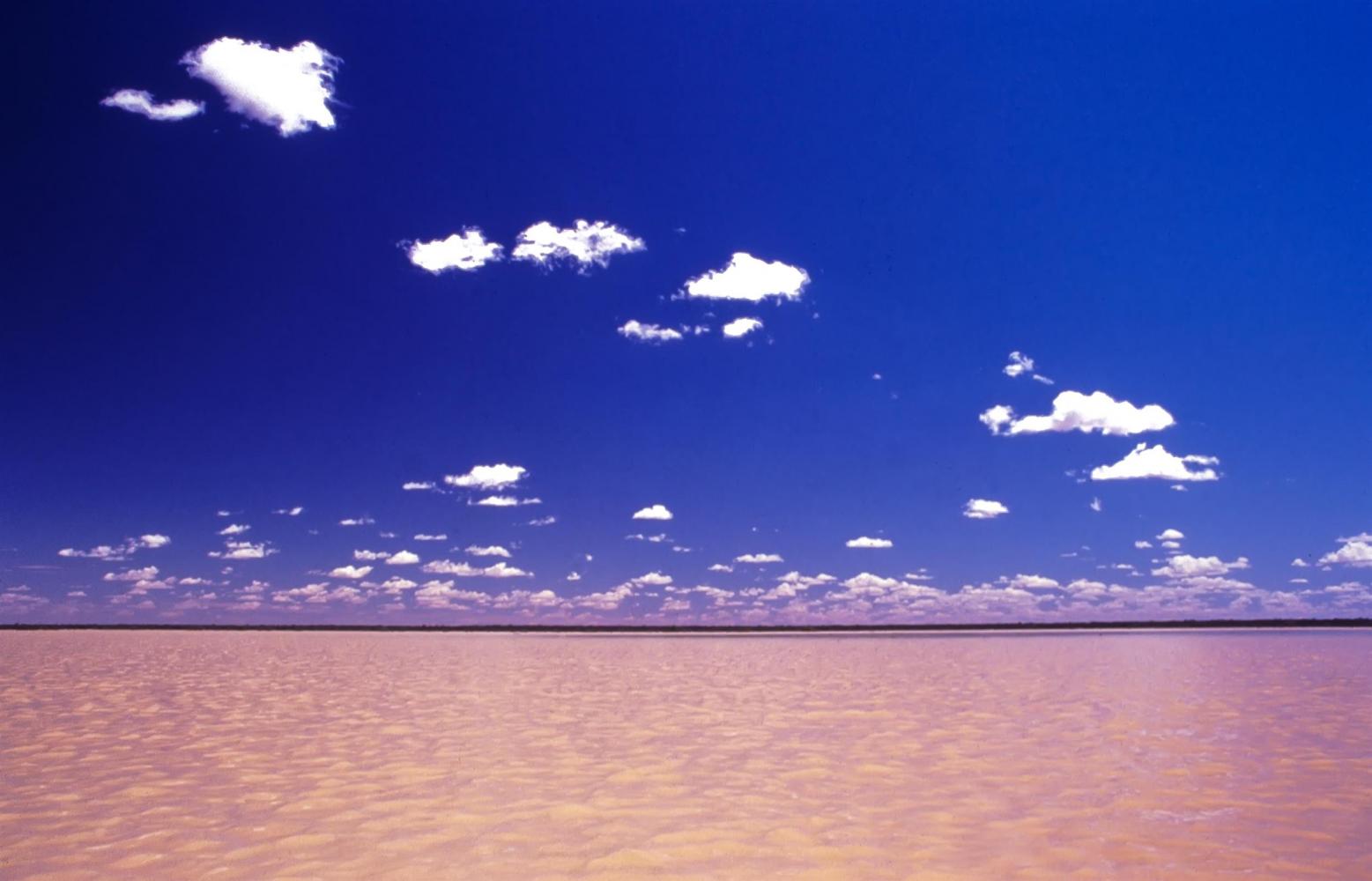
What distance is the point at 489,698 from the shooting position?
20859 mm

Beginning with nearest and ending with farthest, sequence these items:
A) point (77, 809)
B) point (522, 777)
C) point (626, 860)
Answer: point (626, 860) < point (77, 809) < point (522, 777)

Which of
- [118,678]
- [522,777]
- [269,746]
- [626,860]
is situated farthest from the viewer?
[118,678]

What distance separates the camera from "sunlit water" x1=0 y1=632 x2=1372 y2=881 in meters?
7.68

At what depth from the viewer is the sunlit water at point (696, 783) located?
768 cm

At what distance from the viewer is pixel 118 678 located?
27.4 m

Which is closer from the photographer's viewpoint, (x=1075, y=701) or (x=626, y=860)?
(x=626, y=860)

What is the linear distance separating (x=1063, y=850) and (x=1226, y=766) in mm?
5179

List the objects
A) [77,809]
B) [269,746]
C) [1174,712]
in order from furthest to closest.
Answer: [1174,712] → [269,746] → [77,809]

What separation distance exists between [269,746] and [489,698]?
7401 millimetres

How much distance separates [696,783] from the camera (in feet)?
35.6

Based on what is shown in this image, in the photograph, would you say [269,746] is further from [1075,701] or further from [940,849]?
[1075,701]

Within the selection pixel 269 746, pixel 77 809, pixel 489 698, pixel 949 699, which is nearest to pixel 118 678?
pixel 489 698

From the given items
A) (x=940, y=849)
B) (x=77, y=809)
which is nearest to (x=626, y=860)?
(x=940, y=849)

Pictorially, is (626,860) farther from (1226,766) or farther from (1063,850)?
(1226,766)
